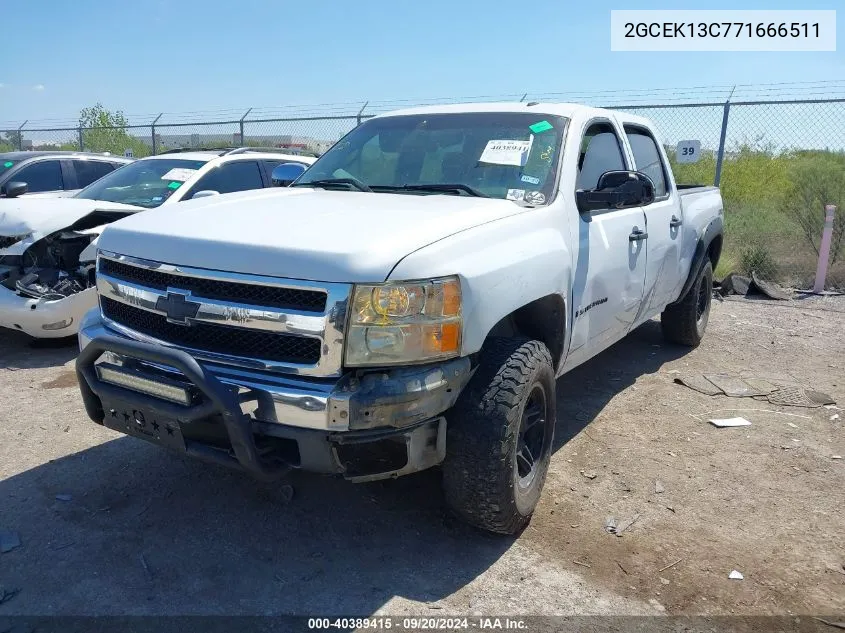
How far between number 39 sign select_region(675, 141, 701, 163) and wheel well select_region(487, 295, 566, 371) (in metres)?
7.57

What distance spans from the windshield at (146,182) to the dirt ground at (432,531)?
247 cm

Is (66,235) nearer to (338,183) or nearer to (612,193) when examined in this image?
(338,183)

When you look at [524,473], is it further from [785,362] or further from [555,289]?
[785,362]

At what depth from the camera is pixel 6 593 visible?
2709 millimetres

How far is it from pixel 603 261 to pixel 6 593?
125 inches

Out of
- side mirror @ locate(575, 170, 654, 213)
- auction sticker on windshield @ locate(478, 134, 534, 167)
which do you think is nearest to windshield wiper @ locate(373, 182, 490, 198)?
auction sticker on windshield @ locate(478, 134, 534, 167)

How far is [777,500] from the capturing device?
3.61 m

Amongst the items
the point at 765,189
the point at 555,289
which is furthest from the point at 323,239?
the point at 765,189

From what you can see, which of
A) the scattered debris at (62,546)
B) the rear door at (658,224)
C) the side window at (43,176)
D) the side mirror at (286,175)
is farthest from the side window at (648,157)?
the side window at (43,176)

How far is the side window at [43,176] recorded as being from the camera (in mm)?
8919

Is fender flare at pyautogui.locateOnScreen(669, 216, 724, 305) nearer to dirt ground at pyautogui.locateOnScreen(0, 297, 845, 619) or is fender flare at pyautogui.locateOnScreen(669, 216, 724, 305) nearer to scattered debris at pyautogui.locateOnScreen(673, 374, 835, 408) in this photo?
scattered debris at pyautogui.locateOnScreen(673, 374, 835, 408)

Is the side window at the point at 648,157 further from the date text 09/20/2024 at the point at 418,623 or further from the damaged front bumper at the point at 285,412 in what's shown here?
the date text 09/20/2024 at the point at 418,623

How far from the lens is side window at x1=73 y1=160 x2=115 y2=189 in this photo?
9.29m

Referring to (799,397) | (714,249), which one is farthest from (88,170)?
(799,397)
